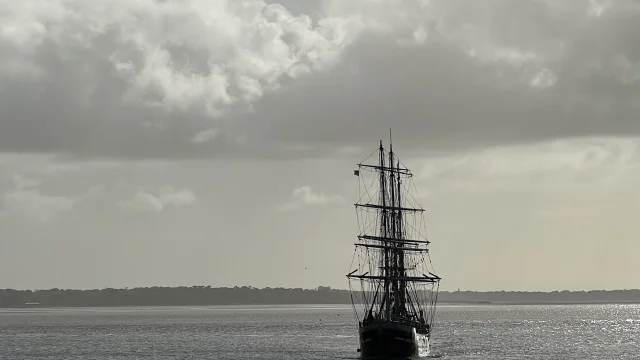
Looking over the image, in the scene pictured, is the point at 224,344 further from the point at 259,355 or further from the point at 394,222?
the point at 394,222

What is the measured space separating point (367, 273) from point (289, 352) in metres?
17.3

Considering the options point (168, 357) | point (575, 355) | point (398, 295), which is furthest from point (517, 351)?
point (168, 357)

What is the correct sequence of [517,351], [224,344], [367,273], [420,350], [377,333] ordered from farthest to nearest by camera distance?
[224,344] → [517,351] → [367,273] → [420,350] → [377,333]

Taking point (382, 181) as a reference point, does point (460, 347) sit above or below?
below

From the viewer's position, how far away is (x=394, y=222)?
154500mm

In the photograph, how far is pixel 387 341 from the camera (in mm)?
133500

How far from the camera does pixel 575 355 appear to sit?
520 ft

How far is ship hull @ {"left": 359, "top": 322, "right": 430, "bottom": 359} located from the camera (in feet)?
438

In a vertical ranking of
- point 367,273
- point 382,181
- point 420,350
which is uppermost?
point 382,181

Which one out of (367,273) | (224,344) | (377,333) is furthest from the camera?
(224,344)

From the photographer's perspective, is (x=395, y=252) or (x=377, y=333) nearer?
(x=377, y=333)

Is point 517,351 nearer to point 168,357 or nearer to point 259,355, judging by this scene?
point 259,355

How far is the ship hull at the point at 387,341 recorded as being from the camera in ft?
438

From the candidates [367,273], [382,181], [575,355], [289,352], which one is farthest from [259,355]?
[575,355]
